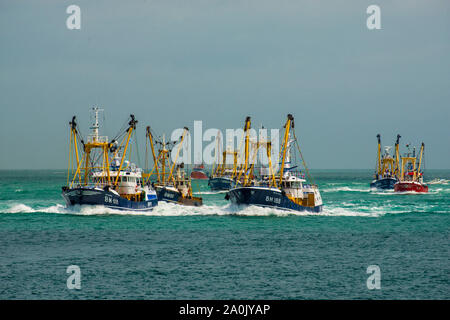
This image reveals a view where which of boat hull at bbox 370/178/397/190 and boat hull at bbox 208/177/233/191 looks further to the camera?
boat hull at bbox 208/177/233/191

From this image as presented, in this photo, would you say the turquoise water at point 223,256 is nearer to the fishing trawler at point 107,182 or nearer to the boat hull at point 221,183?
the fishing trawler at point 107,182

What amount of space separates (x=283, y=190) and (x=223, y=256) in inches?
1125

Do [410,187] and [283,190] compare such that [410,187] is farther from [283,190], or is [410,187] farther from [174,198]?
[283,190]

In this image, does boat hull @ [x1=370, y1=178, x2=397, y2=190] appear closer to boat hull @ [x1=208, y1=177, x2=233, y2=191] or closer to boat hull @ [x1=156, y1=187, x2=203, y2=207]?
boat hull @ [x1=208, y1=177, x2=233, y2=191]

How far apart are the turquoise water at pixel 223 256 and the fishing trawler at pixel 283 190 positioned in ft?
5.66

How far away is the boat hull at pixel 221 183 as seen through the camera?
164125 millimetres

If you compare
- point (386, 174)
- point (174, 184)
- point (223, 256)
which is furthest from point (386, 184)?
point (223, 256)

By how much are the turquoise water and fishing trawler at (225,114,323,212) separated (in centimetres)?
172

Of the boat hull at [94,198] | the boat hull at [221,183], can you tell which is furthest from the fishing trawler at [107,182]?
the boat hull at [221,183]

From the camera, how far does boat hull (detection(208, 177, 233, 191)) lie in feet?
538

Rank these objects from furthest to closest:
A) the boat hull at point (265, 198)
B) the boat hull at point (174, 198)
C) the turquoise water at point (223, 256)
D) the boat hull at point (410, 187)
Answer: the boat hull at point (410, 187) → the boat hull at point (174, 198) → the boat hull at point (265, 198) → the turquoise water at point (223, 256)

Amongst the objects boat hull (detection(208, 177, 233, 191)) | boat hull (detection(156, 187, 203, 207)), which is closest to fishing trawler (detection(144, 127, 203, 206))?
boat hull (detection(156, 187, 203, 207))
